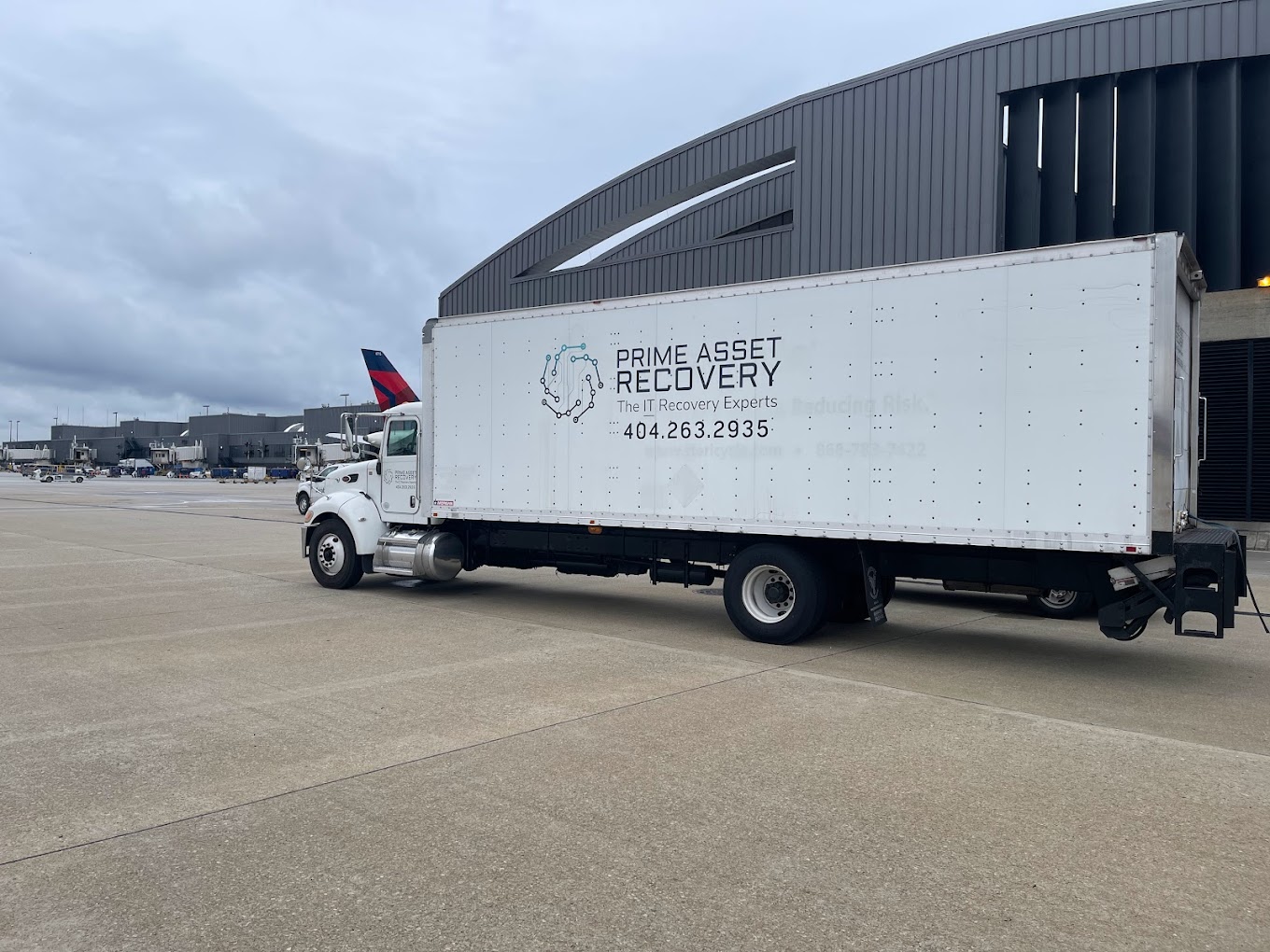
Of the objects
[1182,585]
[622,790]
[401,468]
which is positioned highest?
[401,468]

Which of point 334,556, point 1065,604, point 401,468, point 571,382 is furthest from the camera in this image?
point 334,556

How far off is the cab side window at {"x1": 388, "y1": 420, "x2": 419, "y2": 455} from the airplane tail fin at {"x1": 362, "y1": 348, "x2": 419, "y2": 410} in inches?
694

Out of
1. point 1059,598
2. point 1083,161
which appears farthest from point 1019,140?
point 1059,598

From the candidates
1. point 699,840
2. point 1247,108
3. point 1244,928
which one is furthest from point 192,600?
point 1247,108

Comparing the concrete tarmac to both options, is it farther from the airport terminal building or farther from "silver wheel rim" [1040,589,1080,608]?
the airport terminal building

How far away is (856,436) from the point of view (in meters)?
8.77

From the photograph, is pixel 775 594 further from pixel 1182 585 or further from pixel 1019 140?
pixel 1019 140

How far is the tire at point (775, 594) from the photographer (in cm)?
918

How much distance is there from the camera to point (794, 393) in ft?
30.0

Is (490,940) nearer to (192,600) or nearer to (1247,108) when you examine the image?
(192,600)

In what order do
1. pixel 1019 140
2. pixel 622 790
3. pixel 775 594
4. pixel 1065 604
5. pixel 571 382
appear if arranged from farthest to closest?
pixel 1019 140 → pixel 1065 604 → pixel 571 382 → pixel 775 594 → pixel 622 790

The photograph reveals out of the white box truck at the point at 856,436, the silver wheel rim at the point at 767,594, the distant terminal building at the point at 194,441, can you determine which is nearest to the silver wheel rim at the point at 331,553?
the white box truck at the point at 856,436

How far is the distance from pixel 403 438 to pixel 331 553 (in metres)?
2.04

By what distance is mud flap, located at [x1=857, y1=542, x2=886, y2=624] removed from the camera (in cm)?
912
